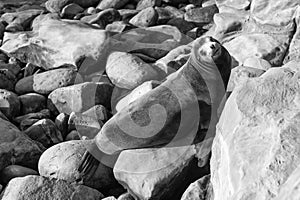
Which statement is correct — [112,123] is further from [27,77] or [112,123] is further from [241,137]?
[27,77]

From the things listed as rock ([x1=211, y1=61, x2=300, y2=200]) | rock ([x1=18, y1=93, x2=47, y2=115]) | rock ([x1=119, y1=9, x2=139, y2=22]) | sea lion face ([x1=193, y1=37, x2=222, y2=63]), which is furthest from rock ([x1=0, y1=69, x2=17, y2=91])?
rock ([x1=211, y1=61, x2=300, y2=200])

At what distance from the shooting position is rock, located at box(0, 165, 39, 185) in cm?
508

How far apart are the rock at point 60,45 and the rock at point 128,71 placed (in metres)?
0.44

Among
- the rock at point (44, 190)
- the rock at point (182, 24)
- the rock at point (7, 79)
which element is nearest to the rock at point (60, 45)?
the rock at point (7, 79)

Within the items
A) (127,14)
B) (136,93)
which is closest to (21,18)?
(127,14)

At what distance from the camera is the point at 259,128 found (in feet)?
11.5

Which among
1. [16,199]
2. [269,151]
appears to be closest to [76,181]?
[16,199]

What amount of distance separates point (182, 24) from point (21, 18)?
3.26 meters

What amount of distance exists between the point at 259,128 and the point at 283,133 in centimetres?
30

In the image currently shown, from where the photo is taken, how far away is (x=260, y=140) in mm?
3385

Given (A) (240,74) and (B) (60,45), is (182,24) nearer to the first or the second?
(B) (60,45)

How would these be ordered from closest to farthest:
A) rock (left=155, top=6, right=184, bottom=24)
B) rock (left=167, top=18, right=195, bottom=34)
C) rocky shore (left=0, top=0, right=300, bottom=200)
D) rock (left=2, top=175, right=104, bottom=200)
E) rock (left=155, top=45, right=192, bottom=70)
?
rocky shore (left=0, top=0, right=300, bottom=200) < rock (left=2, top=175, right=104, bottom=200) < rock (left=155, top=45, right=192, bottom=70) < rock (left=167, top=18, right=195, bottom=34) < rock (left=155, top=6, right=184, bottom=24)

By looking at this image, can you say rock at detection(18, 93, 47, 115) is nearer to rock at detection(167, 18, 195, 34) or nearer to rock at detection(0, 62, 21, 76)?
rock at detection(0, 62, 21, 76)

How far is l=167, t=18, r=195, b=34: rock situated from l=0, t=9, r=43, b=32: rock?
285cm
